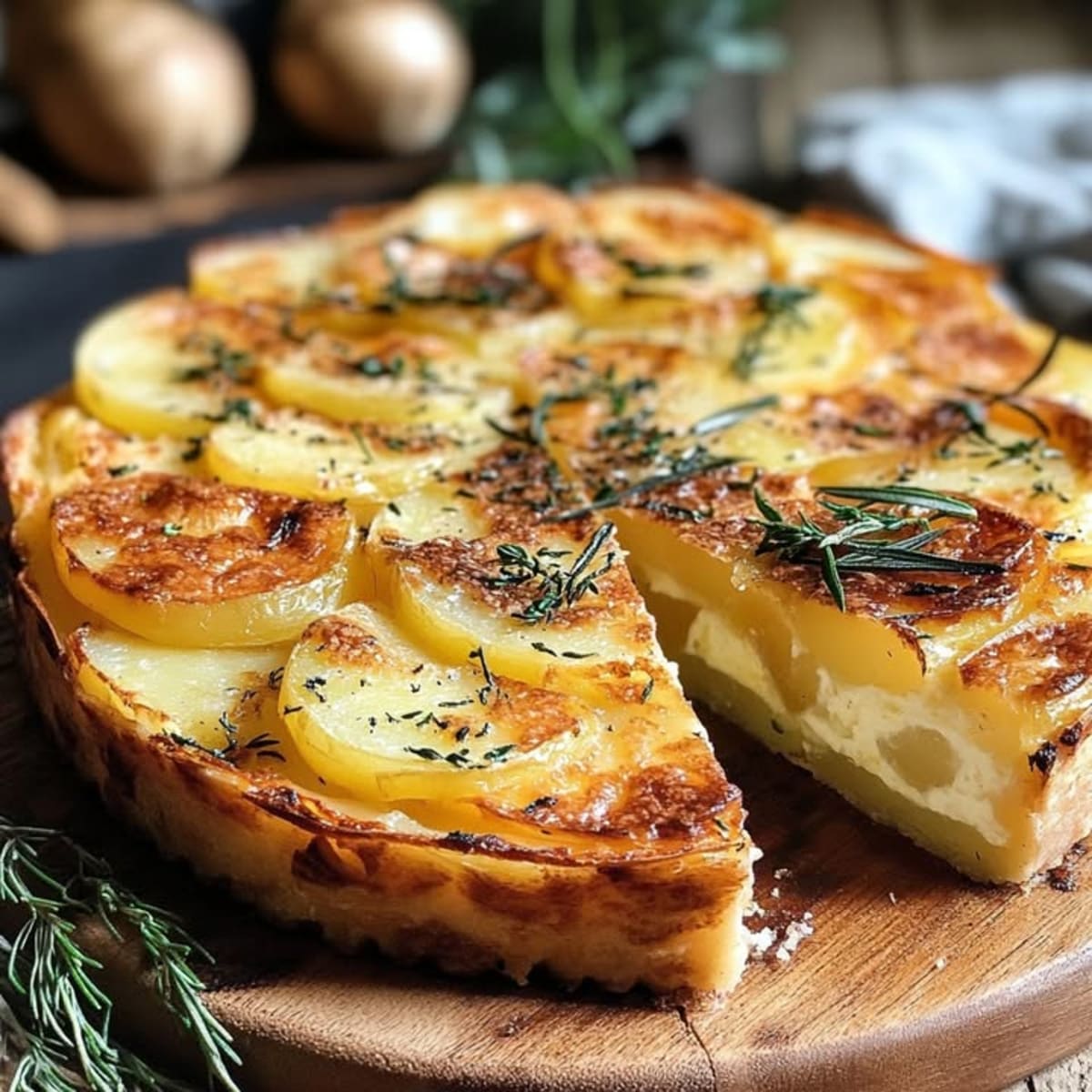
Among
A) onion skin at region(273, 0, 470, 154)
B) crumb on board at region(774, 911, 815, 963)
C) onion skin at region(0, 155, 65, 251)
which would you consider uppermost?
onion skin at region(273, 0, 470, 154)

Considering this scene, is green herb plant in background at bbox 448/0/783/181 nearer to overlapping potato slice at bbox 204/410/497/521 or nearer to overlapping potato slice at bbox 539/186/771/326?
overlapping potato slice at bbox 539/186/771/326

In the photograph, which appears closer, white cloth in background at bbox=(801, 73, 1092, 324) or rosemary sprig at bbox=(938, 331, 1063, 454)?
rosemary sprig at bbox=(938, 331, 1063, 454)

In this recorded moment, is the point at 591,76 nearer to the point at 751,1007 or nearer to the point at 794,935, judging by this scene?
the point at 794,935

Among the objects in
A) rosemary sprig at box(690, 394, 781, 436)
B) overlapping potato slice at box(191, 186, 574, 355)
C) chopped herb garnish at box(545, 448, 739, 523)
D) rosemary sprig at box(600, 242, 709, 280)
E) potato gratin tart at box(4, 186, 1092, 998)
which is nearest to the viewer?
potato gratin tart at box(4, 186, 1092, 998)

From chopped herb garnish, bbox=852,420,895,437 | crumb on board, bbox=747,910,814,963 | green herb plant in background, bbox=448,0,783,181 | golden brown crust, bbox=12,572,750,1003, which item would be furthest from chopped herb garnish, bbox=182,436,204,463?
green herb plant in background, bbox=448,0,783,181

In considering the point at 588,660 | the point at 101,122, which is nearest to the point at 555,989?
the point at 588,660

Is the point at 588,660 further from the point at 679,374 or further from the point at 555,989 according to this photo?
the point at 679,374
